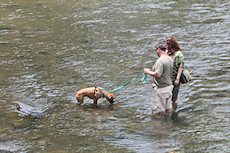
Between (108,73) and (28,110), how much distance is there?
3.98 m

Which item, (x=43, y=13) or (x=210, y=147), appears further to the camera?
(x=43, y=13)

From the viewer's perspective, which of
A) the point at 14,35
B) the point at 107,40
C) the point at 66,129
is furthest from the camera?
the point at 14,35

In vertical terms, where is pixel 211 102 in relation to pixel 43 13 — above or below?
below

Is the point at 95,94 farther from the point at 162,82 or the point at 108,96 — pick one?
the point at 162,82

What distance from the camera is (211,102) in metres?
9.74

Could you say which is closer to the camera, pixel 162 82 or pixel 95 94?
pixel 162 82

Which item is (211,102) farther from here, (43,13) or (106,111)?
(43,13)

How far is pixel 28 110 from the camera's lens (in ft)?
31.5

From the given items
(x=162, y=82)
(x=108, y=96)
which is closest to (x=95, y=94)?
(x=108, y=96)

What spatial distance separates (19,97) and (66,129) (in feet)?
9.89

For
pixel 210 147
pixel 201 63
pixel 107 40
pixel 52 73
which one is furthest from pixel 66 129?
pixel 107 40

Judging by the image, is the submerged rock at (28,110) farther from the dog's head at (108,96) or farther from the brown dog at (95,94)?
the dog's head at (108,96)

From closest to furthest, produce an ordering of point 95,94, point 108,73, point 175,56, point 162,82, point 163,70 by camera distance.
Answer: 1. point 163,70
2. point 162,82
3. point 175,56
4. point 95,94
5. point 108,73

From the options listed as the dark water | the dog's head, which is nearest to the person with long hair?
the dark water
